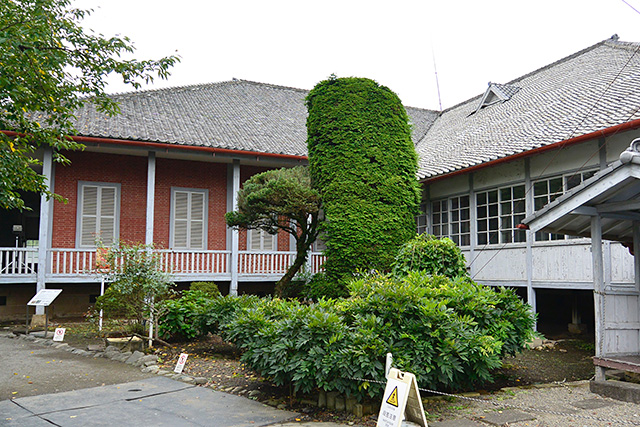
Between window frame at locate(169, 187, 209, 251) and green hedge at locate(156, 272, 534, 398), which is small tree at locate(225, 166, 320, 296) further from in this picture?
window frame at locate(169, 187, 209, 251)

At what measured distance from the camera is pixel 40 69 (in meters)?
7.05

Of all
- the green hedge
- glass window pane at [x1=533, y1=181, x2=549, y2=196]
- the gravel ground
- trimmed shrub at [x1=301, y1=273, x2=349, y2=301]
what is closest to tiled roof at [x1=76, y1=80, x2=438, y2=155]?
trimmed shrub at [x1=301, y1=273, x2=349, y2=301]

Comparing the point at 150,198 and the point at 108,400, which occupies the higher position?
the point at 150,198

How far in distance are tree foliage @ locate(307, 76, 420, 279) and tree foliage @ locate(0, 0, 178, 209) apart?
16.6ft

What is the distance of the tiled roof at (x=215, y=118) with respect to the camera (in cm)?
1634

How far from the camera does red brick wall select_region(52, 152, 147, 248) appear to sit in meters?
16.6

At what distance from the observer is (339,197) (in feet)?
39.8

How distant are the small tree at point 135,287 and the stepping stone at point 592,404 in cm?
747

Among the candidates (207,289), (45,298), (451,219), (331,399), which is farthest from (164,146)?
(331,399)

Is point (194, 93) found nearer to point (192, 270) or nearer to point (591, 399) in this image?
point (192, 270)

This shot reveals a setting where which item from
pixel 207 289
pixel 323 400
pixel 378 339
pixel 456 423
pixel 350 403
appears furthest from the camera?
pixel 207 289

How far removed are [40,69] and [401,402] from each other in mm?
6024

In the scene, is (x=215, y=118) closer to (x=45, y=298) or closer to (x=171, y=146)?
(x=171, y=146)

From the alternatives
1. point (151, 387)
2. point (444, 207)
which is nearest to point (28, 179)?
point (151, 387)
